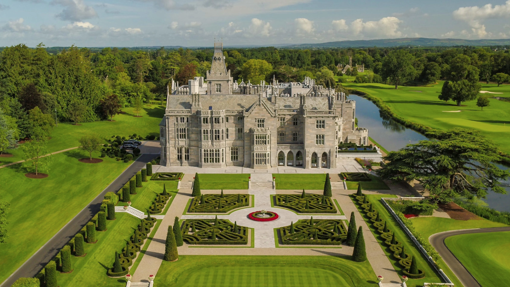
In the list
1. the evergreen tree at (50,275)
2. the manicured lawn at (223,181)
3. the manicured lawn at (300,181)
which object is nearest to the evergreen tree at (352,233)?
the manicured lawn at (300,181)

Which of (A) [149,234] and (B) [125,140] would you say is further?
(B) [125,140]

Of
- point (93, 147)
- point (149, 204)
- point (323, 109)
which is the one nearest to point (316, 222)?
point (149, 204)

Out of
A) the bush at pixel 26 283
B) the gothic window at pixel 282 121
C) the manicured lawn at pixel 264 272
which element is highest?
the gothic window at pixel 282 121

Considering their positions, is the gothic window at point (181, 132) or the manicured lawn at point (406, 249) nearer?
the manicured lawn at point (406, 249)

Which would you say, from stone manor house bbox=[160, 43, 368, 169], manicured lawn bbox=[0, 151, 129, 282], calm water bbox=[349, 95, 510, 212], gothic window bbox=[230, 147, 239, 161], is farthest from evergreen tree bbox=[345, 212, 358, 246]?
gothic window bbox=[230, 147, 239, 161]

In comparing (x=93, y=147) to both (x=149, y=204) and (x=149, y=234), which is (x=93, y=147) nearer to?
(x=149, y=204)

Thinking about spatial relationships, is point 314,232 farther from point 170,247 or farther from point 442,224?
point 442,224

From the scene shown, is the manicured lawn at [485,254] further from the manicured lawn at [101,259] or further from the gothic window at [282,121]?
the gothic window at [282,121]

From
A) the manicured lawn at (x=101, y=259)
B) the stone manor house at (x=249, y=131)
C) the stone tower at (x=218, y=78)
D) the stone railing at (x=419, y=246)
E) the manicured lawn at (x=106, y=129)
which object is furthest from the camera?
the stone tower at (x=218, y=78)
